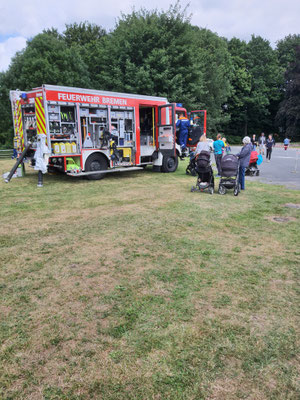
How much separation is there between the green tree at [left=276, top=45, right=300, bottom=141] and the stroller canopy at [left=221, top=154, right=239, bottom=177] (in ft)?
132

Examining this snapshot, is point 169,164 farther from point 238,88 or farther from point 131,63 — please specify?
point 238,88

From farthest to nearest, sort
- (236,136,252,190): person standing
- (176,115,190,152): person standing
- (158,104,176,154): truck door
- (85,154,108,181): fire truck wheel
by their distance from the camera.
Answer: (176,115,190,152): person standing < (158,104,176,154): truck door < (85,154,108,181): fire truck wheel < (236,136,252,190): person standing

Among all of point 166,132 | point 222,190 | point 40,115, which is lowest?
point 222,190

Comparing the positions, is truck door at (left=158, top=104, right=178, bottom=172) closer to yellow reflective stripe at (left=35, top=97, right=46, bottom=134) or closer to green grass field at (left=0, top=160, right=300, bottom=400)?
yellow reflective stripe at (left=35, top=97, right=46, bottom=134)

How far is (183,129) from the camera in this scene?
13242 mm

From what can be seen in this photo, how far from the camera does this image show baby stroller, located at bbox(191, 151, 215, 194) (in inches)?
356

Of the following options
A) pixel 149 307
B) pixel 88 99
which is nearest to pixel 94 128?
pixel 88 99

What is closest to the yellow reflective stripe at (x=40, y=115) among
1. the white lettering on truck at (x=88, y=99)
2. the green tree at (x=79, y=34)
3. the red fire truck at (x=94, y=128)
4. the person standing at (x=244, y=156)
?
the red fire truck at (x=94, y=128)

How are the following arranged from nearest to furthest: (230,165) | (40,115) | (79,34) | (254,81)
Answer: (230,165) → (40,115) → (79,34) → (254,81)

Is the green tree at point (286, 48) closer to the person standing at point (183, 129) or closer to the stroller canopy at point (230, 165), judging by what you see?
the person standing at point (183, 129)

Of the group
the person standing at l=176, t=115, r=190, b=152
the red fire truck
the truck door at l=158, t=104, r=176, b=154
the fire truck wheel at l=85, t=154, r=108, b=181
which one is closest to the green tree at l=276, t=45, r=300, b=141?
the person standing at l=176, t=115, r=190, b=152

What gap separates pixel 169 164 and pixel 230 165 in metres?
5.07

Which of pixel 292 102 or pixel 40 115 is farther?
pixel 292 102

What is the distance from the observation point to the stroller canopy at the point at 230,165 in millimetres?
8875
